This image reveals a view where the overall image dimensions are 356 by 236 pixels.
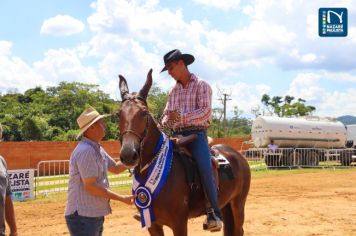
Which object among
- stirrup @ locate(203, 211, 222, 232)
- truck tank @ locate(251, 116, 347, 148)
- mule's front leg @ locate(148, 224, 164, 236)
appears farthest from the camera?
truck tank @ locate(251, 116, 347, 148)

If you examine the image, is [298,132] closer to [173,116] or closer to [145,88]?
[173,116]

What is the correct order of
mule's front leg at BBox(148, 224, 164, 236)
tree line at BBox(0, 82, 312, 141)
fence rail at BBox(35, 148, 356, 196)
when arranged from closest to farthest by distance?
mule's front leg at BBox(148, 224, 164, 236)
fence rail at BBox(35, 148, 356, 196)
tree line at BBox(0, 82, 312, 141)

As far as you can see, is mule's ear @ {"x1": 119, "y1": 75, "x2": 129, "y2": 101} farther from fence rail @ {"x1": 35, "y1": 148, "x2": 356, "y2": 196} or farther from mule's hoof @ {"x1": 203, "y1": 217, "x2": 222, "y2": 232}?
fence rail @ {"x1": 35, "y1": 148, "x2": 356, "y2": 196}

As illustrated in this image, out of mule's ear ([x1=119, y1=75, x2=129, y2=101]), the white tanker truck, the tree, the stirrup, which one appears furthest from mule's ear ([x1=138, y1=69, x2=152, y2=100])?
the tree

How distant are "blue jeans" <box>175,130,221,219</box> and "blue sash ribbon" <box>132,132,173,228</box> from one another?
514 millimetres

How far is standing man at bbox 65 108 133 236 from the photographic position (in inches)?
185

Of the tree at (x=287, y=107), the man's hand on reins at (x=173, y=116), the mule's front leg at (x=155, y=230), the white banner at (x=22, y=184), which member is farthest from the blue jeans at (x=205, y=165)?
the tree at (x=287, y=107)

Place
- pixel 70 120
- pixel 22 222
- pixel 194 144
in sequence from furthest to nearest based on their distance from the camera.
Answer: pixel 70 120
pixel 22 222
pixel 194 144

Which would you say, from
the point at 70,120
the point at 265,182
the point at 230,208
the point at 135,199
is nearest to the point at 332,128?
the point at 265,182

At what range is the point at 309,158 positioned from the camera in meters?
32.9

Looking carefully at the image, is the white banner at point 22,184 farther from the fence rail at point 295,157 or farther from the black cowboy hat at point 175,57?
the black cowboy hat at point 175,57

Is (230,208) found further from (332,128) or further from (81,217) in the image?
(332,128)

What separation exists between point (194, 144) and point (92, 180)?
174cm

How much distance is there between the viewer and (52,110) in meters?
48.2
